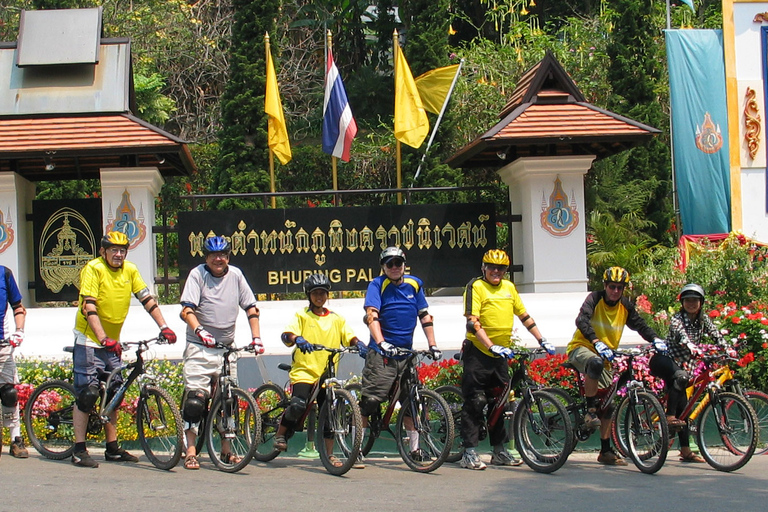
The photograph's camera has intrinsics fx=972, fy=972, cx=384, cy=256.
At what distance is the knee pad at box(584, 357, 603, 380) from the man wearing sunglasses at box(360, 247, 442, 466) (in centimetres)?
126

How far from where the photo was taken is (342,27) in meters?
31.9

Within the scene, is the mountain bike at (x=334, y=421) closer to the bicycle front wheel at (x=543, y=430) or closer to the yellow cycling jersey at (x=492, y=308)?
the yellow cycling jersey at (x=492, y=308)

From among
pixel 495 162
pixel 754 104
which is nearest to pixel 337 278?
pixel 495 162

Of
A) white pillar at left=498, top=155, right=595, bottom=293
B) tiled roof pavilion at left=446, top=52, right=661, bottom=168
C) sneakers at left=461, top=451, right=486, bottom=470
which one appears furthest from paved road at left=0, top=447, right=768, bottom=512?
tiled roof pavilion at left=446, top=52, right=661, bottom=168

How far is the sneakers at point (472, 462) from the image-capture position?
788 cm

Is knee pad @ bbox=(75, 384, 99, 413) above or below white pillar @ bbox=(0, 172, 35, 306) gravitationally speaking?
below

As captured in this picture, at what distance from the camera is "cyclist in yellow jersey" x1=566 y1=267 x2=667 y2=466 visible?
26.5 ft

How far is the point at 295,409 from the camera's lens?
791cm

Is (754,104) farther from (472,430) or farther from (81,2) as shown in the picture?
(81,2)

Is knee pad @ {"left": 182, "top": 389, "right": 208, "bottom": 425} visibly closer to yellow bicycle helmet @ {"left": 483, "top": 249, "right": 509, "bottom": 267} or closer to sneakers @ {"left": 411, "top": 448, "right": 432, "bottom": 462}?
sneakers @ {"left": 411, "top": 448, "right": 432, "bottom": 462}

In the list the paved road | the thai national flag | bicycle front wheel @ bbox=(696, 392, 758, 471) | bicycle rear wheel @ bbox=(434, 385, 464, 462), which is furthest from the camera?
the thai national flag

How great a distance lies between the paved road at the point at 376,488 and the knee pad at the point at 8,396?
48 centimetres

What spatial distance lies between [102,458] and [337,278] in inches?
251

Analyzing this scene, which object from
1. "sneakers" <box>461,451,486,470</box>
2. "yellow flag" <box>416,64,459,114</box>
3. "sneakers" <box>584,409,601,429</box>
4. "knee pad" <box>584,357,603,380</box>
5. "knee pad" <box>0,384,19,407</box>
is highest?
"yellow flag" <box>416,64,459,114</box>
